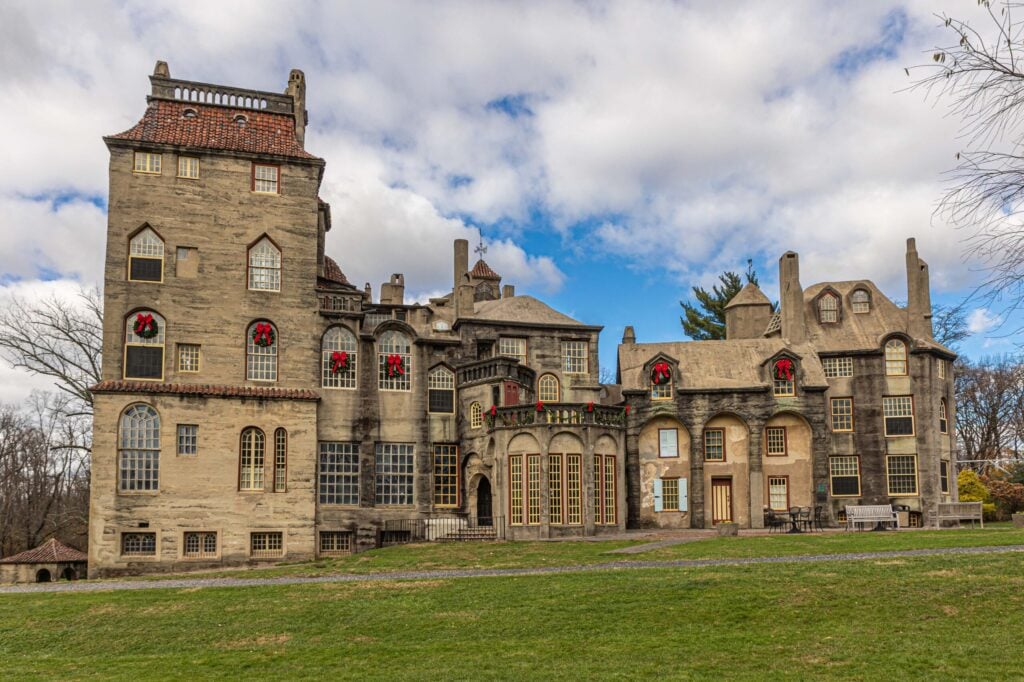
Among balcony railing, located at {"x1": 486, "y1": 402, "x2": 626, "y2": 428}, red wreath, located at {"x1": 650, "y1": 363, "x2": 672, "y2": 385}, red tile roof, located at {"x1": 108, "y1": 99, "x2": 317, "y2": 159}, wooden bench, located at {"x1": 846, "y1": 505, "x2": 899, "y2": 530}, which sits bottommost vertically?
wooden bench, located at {"x1": 846, "y1": 505, "x2": 899, "y2": 530}

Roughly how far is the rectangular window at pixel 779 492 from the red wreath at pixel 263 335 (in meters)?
23.4

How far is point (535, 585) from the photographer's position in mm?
22625

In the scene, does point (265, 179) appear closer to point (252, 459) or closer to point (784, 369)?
point (252, 459)

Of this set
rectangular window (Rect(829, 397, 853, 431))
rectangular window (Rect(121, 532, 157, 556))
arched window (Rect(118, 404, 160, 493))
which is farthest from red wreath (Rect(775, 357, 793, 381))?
rectangular window (Rect(121, 532, 157, 556))

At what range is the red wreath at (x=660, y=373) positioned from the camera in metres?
44.6

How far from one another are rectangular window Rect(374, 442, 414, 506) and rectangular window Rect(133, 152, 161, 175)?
1502 centimetres

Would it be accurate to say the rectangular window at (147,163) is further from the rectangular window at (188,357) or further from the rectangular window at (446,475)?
the rectangular window at (446,475)

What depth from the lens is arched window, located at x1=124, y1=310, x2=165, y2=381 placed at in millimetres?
38281

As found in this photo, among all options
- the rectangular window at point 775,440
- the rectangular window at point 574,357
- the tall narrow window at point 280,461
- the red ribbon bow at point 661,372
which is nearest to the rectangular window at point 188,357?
the tall narrow window at point 280,461

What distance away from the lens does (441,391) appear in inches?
1683

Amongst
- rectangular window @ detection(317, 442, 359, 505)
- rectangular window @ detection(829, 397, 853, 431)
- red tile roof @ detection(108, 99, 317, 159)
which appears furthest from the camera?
rectangular window @ detection(829, 397, 853, 431)

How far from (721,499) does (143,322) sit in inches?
1043

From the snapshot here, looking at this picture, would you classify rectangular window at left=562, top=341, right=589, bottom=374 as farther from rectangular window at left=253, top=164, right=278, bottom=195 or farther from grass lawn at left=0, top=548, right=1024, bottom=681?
grass lawn at left=0, top=548, right=1024, bottom=681

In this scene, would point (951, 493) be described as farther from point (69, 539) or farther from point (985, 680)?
point (69, 539)
